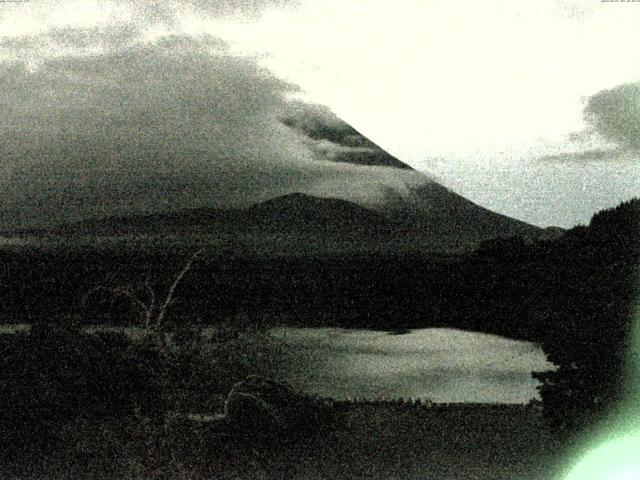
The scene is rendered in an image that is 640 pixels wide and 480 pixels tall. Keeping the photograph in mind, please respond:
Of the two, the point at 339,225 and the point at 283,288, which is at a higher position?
the point at 339,225

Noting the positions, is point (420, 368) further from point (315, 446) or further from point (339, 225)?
point (339, 225)

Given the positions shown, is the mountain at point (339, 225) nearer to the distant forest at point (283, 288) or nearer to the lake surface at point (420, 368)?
the distant forest at point (283, 288)

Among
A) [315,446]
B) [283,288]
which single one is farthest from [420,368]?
[283,288]

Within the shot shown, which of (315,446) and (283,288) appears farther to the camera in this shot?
(283,288)

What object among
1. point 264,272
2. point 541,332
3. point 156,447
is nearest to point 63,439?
point 156,447

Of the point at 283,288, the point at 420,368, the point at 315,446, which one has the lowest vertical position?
the point at 315,446

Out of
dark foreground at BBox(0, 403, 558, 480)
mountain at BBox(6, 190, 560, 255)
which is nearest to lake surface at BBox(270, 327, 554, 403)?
dark foreground at BBox(0, 403, 558, 480)

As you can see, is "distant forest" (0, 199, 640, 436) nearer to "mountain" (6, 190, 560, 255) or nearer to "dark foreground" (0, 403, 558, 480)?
"mountain" (6, 190, 560, 255)
